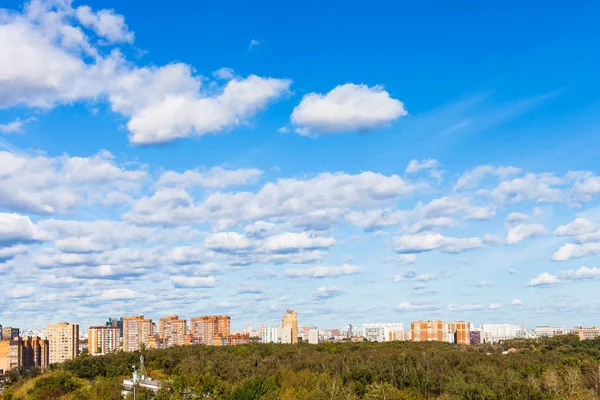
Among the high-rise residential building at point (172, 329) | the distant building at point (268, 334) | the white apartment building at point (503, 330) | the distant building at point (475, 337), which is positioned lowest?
the white apartment building at point (503, 330)

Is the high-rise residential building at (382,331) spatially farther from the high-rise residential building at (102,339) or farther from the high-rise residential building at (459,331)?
the high-rise residential building at (102,339)

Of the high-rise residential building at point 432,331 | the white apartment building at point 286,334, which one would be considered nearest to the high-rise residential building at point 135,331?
the white apartment building at point 286,334

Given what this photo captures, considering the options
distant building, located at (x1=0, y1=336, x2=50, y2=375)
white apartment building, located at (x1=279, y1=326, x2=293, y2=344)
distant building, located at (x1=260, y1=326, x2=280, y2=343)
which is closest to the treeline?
distant building, located at (x1=0, y1=336, x2=50, y2=375)

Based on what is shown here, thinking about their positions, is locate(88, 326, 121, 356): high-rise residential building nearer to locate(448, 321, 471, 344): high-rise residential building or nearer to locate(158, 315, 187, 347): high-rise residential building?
locate(158, 315, 187, 347): high-rise residential building

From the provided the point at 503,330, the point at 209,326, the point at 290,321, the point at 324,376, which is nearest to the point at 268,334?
the point at 290,321

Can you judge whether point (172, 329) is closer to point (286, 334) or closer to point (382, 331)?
point (286, 334)
